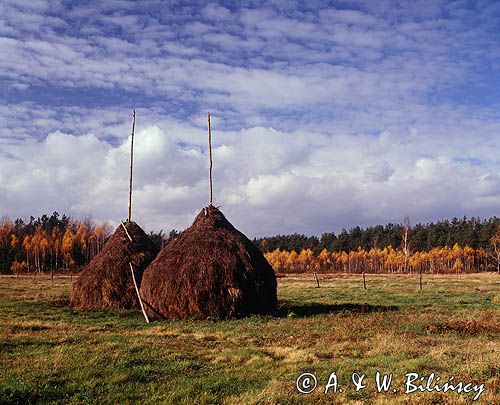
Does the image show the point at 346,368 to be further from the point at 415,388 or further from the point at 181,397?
the point at 181,397

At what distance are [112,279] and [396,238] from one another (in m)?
105

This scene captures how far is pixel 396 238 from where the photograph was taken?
117m

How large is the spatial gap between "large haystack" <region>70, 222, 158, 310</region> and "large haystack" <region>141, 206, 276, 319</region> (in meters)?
→ 2.10

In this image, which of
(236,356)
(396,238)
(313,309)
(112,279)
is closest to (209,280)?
(313,309)

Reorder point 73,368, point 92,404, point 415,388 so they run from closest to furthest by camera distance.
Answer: point 92,404, point 415,388, point 73,368

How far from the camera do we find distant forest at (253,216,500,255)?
97312 millimetres

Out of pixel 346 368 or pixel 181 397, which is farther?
pixel 346 368

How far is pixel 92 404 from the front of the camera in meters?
7.34

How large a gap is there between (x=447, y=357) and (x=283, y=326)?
20.8 ft

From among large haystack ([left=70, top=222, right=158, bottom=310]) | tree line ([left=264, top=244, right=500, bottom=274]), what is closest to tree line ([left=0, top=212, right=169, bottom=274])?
tree line ([left=264, top=244, right=500, bottom=274])

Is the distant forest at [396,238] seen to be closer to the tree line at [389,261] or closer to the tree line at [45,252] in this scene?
the tree line at [389,261]

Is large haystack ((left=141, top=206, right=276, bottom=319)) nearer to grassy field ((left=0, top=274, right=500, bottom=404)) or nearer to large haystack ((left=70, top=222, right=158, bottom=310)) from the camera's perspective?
grassy field ((left=0, top=274, right=500, bottom=404))

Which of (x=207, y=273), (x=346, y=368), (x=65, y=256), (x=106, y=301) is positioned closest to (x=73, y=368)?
(x=346, y=368)

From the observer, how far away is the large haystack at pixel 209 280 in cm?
1819
